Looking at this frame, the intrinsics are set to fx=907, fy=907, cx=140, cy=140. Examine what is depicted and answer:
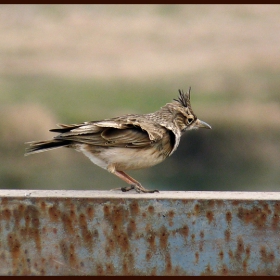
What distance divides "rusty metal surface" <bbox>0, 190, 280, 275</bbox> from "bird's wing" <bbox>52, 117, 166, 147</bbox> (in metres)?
1.32

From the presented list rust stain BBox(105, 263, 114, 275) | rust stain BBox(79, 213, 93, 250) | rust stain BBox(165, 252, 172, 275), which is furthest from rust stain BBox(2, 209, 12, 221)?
rust stain BBox(165, 252, 172, 275)

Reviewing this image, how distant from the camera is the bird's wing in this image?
8.17 m

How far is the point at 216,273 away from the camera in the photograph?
22.6ft

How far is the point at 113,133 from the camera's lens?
8.31m

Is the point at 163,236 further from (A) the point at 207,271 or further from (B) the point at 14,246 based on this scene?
(B) the point at 14,246

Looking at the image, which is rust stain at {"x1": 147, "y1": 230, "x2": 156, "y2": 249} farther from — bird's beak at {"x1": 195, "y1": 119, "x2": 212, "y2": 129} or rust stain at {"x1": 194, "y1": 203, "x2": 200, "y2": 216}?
bird's beak at {"x1": 195, "y1": 119, "x2": 212, "y2": 129}

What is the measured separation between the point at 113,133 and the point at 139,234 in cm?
167

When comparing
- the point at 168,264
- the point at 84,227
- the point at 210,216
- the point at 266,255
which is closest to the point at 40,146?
the point at 84,227

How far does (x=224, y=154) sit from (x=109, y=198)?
12849mm

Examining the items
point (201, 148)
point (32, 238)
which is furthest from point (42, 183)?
point (32, 238)

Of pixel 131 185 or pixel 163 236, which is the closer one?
pixel 163 236

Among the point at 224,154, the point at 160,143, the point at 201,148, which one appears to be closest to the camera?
the point at 160,143

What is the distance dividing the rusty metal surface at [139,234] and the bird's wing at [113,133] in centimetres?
132

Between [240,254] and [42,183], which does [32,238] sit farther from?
[42,183]
